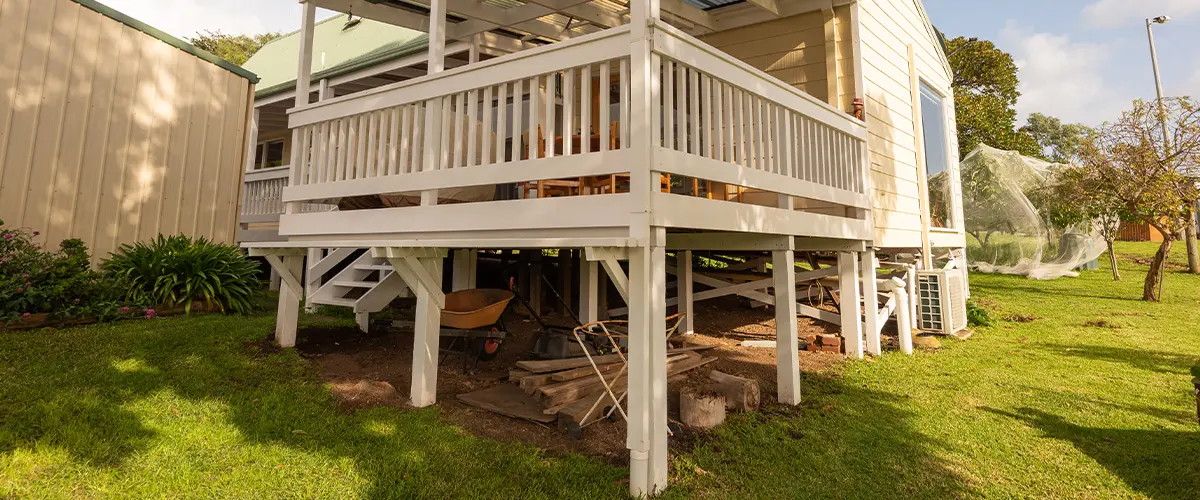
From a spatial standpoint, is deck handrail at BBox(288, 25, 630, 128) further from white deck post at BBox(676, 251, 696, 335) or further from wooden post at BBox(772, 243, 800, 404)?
white deck post at BBox(676, 251, 696, 335)

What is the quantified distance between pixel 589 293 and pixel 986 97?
24.3 meters

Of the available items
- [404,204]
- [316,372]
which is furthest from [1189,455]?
[316,372]

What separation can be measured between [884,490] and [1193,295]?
13556 millimetres

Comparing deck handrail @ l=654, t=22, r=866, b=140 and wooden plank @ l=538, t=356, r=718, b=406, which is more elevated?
deck handrail @ l=654, t=22, r=866, b=140

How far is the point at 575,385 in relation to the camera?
4324mm

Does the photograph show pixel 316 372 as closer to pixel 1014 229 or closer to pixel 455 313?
pixel 455 313

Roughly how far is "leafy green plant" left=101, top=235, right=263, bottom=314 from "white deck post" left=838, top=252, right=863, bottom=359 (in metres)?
8.05

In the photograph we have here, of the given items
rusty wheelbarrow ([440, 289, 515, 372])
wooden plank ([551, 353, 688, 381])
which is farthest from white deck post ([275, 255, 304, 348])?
wooden plank ([551, 353, 688, 381])

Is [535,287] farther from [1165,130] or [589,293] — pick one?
[1165,130]

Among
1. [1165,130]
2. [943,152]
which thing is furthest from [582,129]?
[1165,130]

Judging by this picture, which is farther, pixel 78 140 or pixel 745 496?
pixel 78 140

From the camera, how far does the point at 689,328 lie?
24.3 ft

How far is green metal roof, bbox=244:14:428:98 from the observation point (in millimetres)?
9203

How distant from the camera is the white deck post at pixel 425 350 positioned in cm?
427
